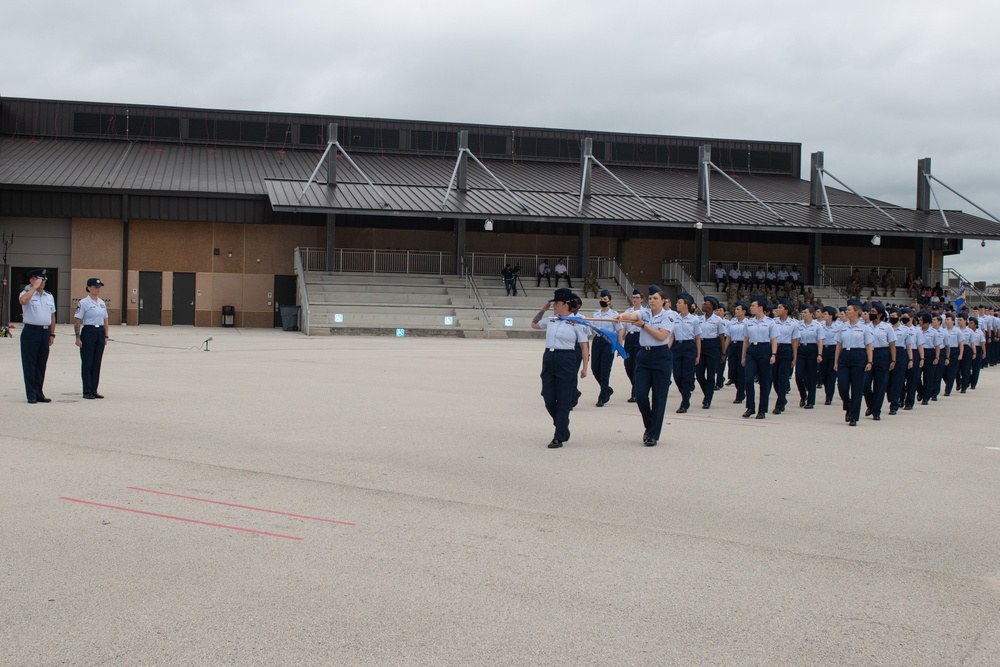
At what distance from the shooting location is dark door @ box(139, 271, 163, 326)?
40.4 m

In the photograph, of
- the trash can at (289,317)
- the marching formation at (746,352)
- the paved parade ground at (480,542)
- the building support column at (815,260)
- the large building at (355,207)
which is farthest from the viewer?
the building support column at (815,260)

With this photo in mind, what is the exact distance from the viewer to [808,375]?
15.6 m

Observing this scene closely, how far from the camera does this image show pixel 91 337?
1327cm

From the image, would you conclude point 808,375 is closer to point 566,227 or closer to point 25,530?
point 25,530

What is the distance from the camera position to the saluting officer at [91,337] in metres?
13.1

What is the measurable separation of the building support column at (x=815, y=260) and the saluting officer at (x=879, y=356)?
3237cm

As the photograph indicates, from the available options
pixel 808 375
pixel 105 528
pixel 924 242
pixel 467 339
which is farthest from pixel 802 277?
pixel 105 528

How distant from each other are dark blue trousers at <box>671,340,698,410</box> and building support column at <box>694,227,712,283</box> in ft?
102

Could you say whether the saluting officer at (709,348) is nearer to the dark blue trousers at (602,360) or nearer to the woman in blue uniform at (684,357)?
the woman in blue uniform at (684,357)

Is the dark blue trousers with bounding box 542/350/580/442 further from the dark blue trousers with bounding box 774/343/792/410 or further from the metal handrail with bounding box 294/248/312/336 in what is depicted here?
the metal handrail with bounding box 294/248/312/336

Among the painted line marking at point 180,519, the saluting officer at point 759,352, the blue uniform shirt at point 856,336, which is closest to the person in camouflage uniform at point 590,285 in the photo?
the saluting officer at point 759,352

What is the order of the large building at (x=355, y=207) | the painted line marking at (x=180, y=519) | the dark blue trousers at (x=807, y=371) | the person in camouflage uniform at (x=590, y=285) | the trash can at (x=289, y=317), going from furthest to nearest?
1. the person in camouflage uniform at (x=590, y=285)
2. the large building at (x=355, y=207)
3. the trash can at (x=289, y=317)
4. the dark blue trousers at (x=807, y=371)
5. the painted line marking at (x=180, y=519)

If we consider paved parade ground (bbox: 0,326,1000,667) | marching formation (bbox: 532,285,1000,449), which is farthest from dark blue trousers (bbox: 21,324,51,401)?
marching formation (bbox: 532,285,1000,449)

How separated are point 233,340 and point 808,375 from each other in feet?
64.6
